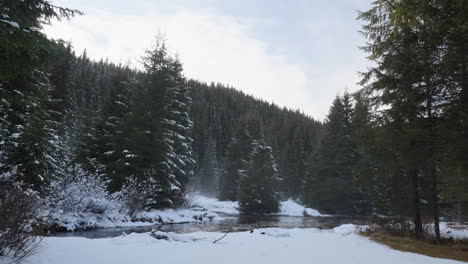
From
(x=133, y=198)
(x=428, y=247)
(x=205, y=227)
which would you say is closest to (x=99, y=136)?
(x=133, y=198)

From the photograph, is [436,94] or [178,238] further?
[436,94]

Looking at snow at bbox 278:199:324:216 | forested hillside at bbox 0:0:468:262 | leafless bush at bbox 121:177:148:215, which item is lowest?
snow at bbox 278:199:324:216

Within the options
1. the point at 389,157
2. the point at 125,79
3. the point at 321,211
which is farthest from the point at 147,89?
the point at 321,211

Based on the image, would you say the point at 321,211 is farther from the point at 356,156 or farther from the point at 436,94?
the point at 436,94

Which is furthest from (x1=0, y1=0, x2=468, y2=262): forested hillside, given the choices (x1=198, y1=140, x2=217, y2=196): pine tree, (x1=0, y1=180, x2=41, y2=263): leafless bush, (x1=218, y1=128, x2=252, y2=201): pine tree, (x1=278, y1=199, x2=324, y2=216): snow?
(x1=198, y1=140, x2=217, y2=196): pine tree

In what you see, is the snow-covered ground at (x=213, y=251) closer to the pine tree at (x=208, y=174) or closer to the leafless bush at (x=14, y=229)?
the leafless bush at (x=14, y=229)

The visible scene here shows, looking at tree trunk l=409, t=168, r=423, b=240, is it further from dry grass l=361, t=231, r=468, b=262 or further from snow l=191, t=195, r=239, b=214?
snow l=191, t=195, r=239, b=214

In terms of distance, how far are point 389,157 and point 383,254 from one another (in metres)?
4.71

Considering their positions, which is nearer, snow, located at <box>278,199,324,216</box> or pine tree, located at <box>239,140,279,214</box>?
pine tree, located at <box>239,140,279,214</box>

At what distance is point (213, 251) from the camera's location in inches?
287

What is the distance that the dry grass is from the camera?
8688 millimetres

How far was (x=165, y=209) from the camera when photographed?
2275 cm

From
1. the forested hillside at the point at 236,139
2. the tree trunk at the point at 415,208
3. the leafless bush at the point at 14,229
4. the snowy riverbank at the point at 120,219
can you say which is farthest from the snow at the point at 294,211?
the leafless bush at the point at 14,229

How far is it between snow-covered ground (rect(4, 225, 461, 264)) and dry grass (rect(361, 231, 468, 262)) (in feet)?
2.92
